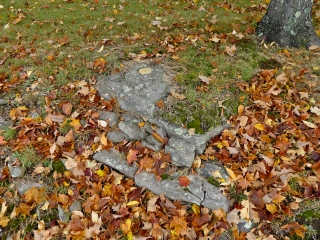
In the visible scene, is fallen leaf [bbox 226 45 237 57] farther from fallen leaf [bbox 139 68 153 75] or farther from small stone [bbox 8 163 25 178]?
small stone [bbox 8 163 25 178]

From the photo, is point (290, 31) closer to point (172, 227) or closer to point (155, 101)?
point (155, 101)

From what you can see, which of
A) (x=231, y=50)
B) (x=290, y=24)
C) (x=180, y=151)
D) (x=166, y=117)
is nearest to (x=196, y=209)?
(x=180, y=151)

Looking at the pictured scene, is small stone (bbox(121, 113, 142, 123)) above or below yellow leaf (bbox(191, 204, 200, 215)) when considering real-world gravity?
above

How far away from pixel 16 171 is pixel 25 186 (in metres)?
0.22

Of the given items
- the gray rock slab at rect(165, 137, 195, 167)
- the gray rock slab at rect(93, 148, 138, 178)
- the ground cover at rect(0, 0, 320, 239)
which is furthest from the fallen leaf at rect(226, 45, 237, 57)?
the gray rock slab at rect(93, 148, 138, 178)

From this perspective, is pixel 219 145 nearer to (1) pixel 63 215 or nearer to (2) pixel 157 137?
(2) pixel 157 137

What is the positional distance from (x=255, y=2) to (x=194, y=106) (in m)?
4.32

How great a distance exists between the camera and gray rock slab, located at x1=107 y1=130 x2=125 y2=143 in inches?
147

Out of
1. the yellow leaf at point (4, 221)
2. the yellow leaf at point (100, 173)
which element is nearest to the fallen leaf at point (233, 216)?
the yellow leaf at point (100, 173)

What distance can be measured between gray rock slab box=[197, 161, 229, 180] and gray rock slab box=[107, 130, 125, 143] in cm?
102

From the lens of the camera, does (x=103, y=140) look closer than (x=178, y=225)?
No

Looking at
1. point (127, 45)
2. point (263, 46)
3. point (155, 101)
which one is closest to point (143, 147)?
point (155, 101)

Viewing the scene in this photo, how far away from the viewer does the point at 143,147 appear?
3664 millimetres

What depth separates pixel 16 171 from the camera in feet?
11.5
